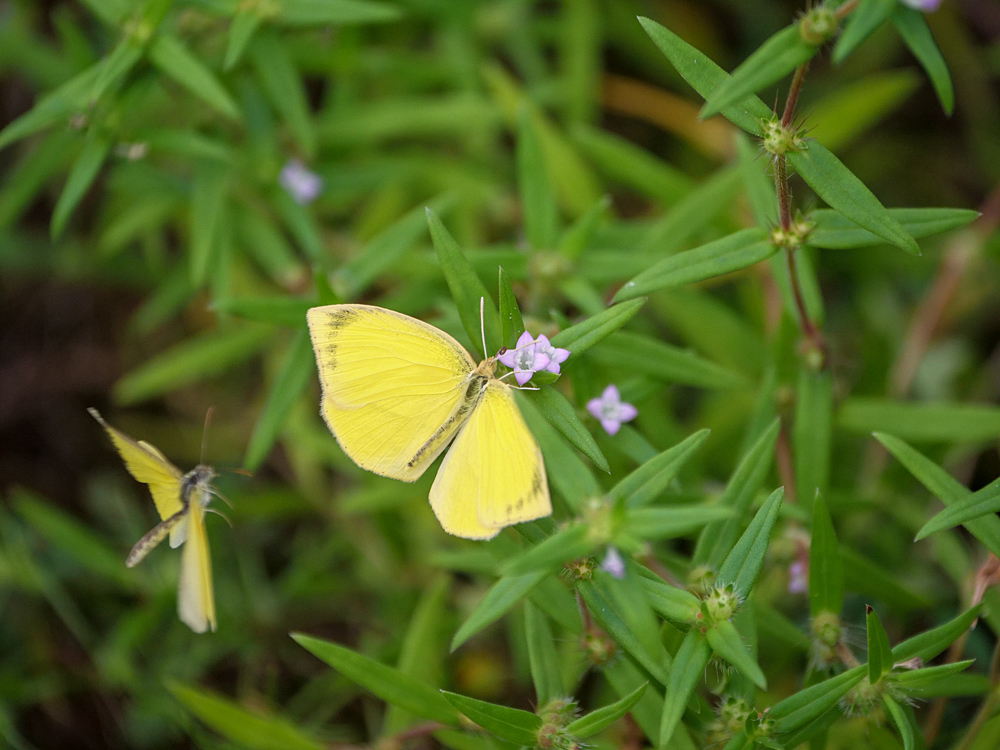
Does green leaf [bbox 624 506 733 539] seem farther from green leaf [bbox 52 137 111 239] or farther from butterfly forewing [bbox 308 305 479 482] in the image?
green leaf [bbox 52 137 111 239]

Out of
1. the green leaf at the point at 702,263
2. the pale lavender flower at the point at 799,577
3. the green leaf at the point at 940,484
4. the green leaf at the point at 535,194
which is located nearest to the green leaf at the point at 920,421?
the pale lavender flower at the point at 799,577

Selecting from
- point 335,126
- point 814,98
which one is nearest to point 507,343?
point 335,126

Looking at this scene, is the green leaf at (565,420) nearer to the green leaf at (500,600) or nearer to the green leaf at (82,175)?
the green leaf at (500,600)

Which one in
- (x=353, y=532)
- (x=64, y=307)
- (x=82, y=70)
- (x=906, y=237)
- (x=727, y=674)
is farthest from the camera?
(x=64, y=307)

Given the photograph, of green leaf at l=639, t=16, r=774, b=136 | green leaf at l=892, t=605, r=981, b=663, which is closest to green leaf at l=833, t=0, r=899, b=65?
green leaf at l=639, t=16, r=774, b=136

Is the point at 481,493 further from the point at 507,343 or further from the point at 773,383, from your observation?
the point at 773,383

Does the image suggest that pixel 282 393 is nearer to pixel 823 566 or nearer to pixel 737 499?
pixel 737 499
